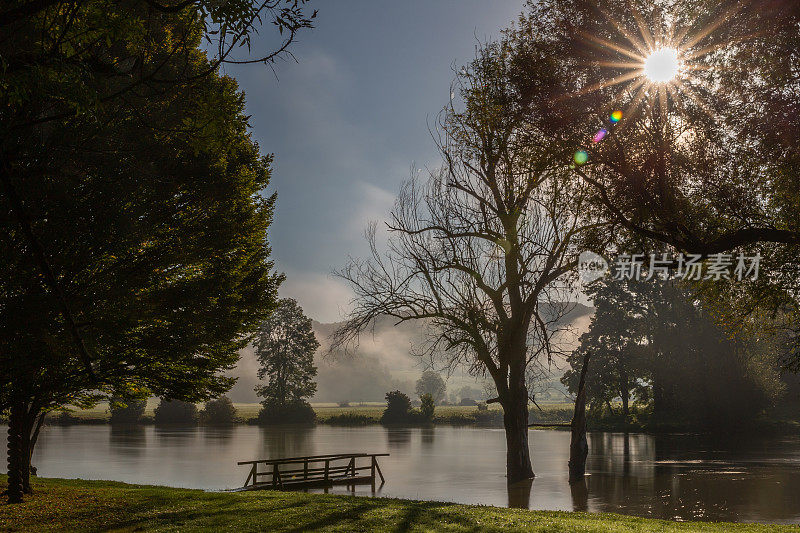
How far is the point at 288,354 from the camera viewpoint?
3533 inches

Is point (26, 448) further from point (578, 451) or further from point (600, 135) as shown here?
point (578, 451)

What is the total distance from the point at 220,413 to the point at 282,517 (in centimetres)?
7660

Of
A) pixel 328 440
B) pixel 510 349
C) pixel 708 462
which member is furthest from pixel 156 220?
pixel 328 440

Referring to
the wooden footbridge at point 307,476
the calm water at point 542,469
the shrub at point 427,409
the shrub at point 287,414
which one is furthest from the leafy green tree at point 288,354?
the wooden footbridge at point 307,476

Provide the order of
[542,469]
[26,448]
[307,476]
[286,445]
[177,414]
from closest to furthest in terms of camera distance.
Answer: [26,448] → [307,476] → [542,469] → [286,445] → [177,414]

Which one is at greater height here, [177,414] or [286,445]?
[286,445]

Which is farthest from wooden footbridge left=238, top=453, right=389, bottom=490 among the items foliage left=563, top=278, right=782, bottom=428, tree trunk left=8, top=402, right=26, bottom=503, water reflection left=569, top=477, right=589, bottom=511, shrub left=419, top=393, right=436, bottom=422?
shrub left=419, top=393, right=436, bottom=422

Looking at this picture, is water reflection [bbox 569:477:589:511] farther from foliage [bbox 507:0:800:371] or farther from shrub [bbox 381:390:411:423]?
shrub [bbox 381:390:411:423]

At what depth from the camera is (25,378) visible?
17219 millimetres

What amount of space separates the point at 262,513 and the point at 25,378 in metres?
8.01

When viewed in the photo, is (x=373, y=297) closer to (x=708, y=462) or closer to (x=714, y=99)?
(x=714, y=99)

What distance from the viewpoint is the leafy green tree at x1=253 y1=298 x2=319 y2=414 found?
290 ft

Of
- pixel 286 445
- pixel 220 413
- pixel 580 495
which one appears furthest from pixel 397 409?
pixel 580 495

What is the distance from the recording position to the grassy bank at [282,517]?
44.9 ft
